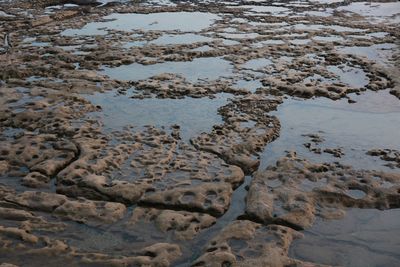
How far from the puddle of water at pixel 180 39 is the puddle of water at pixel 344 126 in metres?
3.47

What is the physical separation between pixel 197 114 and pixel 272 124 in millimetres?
937

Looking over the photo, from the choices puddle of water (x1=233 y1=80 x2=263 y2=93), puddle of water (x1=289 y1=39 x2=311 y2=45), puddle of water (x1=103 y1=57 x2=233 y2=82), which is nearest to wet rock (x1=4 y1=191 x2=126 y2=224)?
puddle of water (x1=233 y1=80 x2=263 y2=93)

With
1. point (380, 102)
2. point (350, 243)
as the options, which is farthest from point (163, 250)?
point (380, 102)

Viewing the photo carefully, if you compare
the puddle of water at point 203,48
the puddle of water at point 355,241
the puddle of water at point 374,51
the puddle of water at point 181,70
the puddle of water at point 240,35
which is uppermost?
the puddle of water at point 240,35

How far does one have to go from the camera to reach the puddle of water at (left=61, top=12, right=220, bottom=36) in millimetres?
9773

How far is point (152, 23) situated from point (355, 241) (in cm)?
843

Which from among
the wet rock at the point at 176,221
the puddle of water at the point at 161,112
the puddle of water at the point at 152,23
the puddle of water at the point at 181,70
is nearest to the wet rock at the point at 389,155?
the puddle of water at the point at 161,112

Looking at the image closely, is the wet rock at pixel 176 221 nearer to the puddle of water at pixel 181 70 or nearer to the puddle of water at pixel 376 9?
the puddle of water at pixel 181 70

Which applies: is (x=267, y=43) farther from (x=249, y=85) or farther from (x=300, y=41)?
(x=249, y=85)

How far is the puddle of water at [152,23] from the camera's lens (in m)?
9.77

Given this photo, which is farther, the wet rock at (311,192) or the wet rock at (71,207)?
the wet rock at (311,192)

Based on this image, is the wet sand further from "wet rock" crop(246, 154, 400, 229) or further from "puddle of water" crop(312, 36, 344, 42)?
"puddle of water" crop(312, 36, 344, 42)

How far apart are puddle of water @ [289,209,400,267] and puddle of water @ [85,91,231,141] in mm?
1922

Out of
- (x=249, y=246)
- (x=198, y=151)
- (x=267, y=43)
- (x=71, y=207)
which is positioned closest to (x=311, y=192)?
(x=249, y=246)
